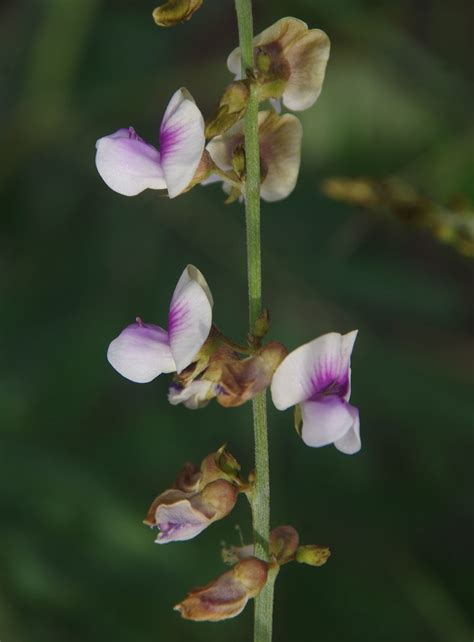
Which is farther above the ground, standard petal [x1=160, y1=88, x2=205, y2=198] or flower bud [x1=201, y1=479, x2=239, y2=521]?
standard petal [x1=160, y1=88, x2=205, y2=198]

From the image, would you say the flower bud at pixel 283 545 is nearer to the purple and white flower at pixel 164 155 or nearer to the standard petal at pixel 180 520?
the standard petal at pixel 180 520

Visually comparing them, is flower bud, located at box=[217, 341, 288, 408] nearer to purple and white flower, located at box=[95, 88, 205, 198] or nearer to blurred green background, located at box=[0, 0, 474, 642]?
purple and white flower, located at box=[95, 88, 205, 198]

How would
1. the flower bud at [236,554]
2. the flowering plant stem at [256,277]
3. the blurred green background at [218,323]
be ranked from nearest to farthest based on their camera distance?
1. the flowering plant stem at [256,277]
2. the flower bud at [236,554]
3. the blurred green background at [218,323]

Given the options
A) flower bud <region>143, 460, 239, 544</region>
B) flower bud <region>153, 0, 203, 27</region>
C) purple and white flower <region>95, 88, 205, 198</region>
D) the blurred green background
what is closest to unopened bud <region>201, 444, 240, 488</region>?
flower bud <region>143, 460, 239, 544</region>

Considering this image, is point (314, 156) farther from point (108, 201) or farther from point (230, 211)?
point (108, 201)

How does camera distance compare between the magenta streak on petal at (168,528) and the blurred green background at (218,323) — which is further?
the blurred green background at (218,323)

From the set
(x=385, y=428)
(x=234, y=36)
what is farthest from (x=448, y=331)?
(x=234, y=36)

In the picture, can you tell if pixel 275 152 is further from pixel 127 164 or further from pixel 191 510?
pixel 191 510

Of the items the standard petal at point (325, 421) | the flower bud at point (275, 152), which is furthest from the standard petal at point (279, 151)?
the standard petal at point (325, 421)
